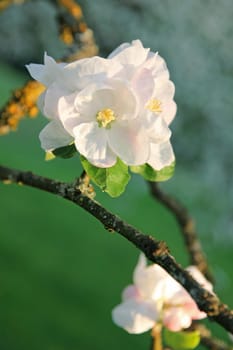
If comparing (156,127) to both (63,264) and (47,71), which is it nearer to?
(47,71)

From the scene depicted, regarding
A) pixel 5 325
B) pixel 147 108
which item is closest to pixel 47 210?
pixel 5 325

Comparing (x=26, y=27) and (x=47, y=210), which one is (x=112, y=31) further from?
(x=47, y=210)

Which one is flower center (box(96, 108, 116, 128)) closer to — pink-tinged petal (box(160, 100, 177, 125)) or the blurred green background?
pink-tinged petal (box(160, 100, 177, 125))

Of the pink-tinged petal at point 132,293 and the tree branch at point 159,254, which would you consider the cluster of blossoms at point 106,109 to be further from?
the pink-tinged petal at point 132,293

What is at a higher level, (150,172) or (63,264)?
(63,264)

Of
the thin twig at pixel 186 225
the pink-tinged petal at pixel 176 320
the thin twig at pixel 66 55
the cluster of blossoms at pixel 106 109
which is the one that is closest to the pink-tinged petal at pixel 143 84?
the cluster of blossoms at pixel 106 109

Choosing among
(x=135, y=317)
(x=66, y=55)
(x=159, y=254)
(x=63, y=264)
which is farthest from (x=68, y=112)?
(x=63, y=264)

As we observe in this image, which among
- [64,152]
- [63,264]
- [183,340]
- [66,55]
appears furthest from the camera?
[63,264]

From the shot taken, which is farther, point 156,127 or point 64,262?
point 64,262
